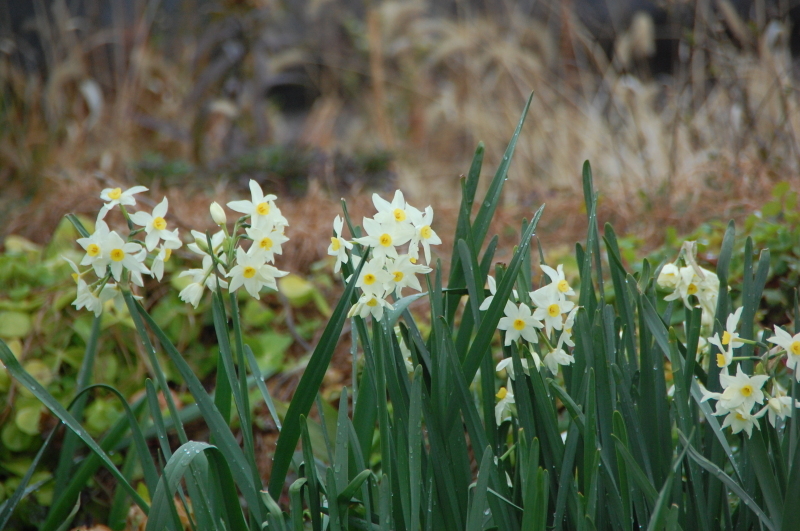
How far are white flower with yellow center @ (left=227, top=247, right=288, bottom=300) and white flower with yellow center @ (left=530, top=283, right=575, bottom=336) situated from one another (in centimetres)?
36

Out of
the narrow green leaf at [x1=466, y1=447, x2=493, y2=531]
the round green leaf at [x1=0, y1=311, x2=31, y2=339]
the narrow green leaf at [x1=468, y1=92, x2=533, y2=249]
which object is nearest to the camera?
the narrow green leaf at [x1=466, y1=447, x2=493, y2=531]

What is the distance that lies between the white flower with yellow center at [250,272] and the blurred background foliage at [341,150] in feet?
3.17

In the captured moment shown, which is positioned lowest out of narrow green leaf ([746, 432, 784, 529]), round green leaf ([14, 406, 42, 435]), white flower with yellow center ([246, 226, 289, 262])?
narrow green leaf ([746, 432, 784, 529])

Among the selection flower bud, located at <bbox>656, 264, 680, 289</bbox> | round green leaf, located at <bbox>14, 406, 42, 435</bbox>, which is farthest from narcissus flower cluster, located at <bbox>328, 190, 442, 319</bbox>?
round green leaf, located at <bbox>14, 406, 42, 435</bbox>

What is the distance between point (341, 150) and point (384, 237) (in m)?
4.11

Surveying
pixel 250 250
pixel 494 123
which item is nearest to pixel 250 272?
pixel 250 250

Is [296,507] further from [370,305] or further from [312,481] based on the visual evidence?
[370,305]

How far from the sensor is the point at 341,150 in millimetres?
4887

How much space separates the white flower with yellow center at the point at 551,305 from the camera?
0.93 metres

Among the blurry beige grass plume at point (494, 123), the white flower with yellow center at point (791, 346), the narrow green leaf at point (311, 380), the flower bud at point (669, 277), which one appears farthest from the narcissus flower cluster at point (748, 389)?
the blurry beige grass plume at point (494, 123)

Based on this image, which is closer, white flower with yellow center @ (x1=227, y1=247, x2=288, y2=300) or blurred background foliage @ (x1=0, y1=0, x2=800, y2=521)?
white flower with yellow center @ (x1=227, y1=247, x2=288, y2=300)

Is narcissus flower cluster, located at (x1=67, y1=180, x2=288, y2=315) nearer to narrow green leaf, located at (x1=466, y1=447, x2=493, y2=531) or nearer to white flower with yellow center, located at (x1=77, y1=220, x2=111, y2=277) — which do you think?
white flower with yellow center, located at (x1=77, y1=220, x2=111, y2=277)

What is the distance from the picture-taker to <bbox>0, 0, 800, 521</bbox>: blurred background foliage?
1980mm

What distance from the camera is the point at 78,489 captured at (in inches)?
47.2
